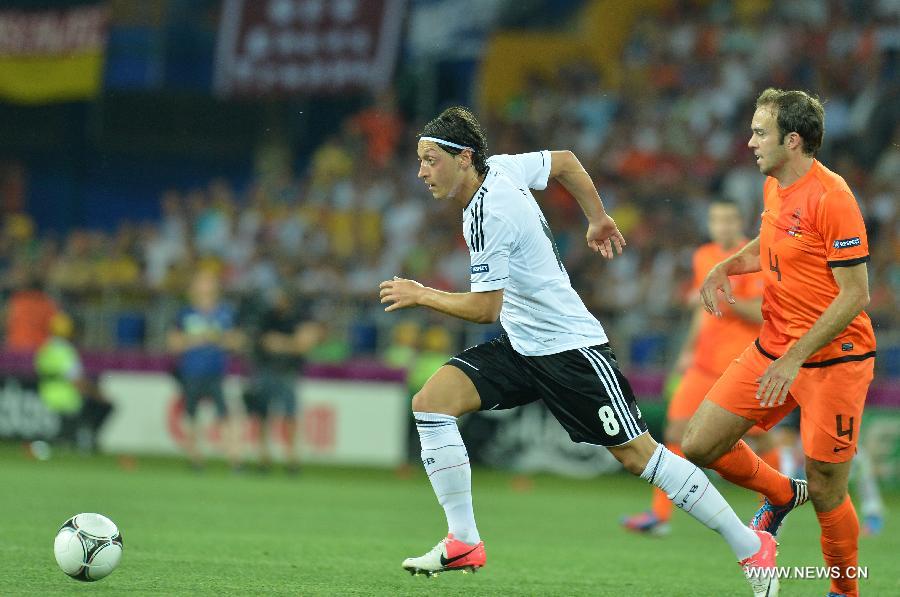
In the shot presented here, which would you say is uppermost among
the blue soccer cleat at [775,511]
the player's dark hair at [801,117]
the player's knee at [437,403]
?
the player's dark hair at [801,117]

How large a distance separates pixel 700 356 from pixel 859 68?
389 inches

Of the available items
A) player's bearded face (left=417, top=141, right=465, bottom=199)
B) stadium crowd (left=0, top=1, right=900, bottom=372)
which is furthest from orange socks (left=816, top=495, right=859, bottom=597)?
stadium crowd (left=0, top=1, right=900, bottom=372)

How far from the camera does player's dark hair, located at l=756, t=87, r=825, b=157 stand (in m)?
6.74

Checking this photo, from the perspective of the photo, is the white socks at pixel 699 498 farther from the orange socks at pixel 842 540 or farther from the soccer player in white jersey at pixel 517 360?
the orange socks at pixel 842 540

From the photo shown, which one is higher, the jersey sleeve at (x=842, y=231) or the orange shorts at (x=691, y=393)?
the jersey sleeve at (x=842, y=231)

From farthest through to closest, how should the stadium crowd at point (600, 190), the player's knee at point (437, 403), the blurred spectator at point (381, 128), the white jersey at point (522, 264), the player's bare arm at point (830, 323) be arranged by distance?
the blurred spectator at point (381, 128) < the stadium crowd at point (600, 190) < the player's knee at point (437, 403) < the white jersey at point (522, 264) < the player's bare arm at point (830, 323)

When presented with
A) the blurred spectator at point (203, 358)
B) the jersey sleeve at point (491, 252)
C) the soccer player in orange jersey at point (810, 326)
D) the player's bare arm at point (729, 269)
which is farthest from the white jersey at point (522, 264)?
the blurred spectator at point (203, 358)

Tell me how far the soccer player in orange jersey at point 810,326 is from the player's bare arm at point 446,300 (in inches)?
47.7

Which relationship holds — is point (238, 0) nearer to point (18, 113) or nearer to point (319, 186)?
point (319, 186)

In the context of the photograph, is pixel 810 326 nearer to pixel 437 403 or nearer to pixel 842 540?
pixel 842 540

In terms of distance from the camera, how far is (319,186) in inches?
911

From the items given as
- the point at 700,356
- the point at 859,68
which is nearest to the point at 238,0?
the point at 859,68

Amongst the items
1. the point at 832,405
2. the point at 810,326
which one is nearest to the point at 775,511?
the point at 832,405

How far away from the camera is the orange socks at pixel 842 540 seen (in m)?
6.82
